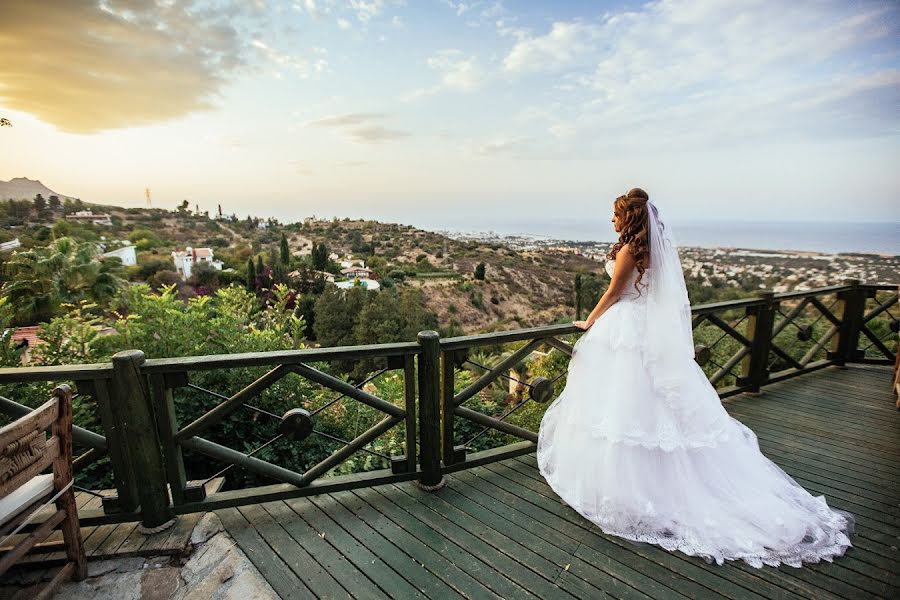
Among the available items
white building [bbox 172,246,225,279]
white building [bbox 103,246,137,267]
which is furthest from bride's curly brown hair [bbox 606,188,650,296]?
white building [bbox 172,246,225,279]

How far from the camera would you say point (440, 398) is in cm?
Result: 254

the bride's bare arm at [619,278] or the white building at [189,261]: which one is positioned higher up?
the bride's bare arm at [619,278]

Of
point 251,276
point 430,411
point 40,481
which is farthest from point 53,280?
point 251,276

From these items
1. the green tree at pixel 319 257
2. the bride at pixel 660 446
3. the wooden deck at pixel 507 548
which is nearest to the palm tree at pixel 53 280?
the wooden deck at pixel 507 548

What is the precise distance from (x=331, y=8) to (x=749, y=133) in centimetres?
846

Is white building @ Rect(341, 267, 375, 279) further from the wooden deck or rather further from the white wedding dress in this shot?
the white wedding dress

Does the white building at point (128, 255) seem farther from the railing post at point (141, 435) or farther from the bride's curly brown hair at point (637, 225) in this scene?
the bride's curly brown hair at point (637, 225)

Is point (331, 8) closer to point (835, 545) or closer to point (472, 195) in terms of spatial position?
point (835, 545)

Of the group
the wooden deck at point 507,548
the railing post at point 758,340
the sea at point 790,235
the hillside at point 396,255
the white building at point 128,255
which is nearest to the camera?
the wooden deck at point 507,548

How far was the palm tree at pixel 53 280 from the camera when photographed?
364 inches

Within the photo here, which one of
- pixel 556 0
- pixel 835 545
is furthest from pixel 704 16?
pixel 835 545

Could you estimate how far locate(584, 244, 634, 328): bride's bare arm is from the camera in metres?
2.30

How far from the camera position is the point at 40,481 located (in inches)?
62.9

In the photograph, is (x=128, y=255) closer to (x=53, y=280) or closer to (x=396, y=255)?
(x=396, y=255)
